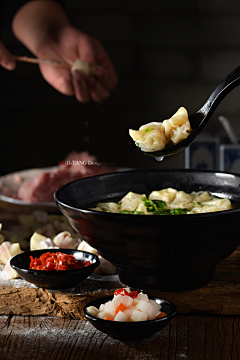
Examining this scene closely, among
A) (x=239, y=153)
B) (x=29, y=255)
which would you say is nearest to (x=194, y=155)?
(x=239, y=153)

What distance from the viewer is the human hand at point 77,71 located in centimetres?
194

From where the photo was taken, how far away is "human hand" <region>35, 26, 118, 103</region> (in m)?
1.94

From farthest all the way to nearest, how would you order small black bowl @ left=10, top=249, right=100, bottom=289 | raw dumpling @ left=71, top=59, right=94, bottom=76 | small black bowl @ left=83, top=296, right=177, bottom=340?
1. raw dumpling @ left=71, top=59, right=94, bottom=76
2. small black bowl @ left=10, top=249, right=100, bottom=289
3. small black bowl @ left=83, top=296, right=177, bottom=340

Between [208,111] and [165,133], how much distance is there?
0.45 ft

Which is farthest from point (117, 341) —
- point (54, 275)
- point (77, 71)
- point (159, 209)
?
point (77, 71)

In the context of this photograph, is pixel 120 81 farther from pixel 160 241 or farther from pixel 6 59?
pixel 160 241

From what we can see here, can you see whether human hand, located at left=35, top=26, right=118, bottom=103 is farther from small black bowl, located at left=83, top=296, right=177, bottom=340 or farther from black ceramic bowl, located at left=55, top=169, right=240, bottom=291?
small black bowl, located at left=83, top=296, right=177, bottom=340

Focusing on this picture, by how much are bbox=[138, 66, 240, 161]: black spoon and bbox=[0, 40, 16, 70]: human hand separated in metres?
0.95

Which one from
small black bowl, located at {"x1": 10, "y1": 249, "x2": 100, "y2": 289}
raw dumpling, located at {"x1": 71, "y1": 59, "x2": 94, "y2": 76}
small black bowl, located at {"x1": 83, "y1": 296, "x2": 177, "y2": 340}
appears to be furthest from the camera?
raw dumpling, located at {"x1": 71, "y1": 59, "x2": 94, "y2": 76}

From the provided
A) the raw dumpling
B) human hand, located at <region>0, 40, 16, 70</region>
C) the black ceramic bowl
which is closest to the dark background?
human hand, located at <region>0, 40, 16, 70</region>

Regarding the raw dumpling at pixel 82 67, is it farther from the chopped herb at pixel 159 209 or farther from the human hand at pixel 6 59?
the chopped herb at pixel 159 209

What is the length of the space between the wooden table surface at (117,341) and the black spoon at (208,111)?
45 cm

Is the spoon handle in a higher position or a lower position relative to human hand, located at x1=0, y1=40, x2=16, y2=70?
lower

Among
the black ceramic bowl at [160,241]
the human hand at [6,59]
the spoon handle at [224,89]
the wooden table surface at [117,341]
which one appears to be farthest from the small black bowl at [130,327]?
the human hand at [6,59]
